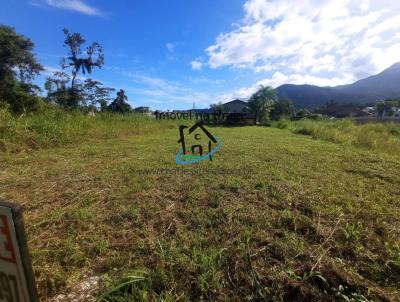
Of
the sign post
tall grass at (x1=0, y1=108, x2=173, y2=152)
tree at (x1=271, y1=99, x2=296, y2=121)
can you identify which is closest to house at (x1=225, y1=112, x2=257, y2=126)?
tree at (x1=271, y1=99, x2=296, y2=121)

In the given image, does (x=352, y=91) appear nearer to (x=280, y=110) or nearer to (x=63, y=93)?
(x=280, y=110)

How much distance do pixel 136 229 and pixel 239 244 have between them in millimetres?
809

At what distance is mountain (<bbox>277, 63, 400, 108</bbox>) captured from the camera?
87.1 meters

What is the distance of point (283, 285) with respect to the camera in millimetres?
1099

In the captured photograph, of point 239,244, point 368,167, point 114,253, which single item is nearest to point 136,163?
point 114,253

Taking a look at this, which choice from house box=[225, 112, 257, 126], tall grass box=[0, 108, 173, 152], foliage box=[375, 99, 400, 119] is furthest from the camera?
foliage box=[375, 99, 400, 119]

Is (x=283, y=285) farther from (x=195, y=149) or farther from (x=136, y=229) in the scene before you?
(x=195, y=149)

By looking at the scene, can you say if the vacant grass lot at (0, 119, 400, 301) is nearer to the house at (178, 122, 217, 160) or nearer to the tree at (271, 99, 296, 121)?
the house at (178, 122, 217, 160)

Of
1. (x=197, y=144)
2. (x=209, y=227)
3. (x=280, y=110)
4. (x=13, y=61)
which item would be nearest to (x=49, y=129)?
(x=197, y=144)

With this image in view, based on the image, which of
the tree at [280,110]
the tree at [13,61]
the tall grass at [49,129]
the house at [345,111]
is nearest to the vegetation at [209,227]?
the tall grass at [49,129]

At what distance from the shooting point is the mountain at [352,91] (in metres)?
87.1

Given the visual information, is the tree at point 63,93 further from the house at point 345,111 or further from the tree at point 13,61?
the house at point 345,111

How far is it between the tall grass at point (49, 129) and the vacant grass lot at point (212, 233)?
4.83ft

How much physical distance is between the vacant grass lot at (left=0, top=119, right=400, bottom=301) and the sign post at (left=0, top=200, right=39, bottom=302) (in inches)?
17.4
